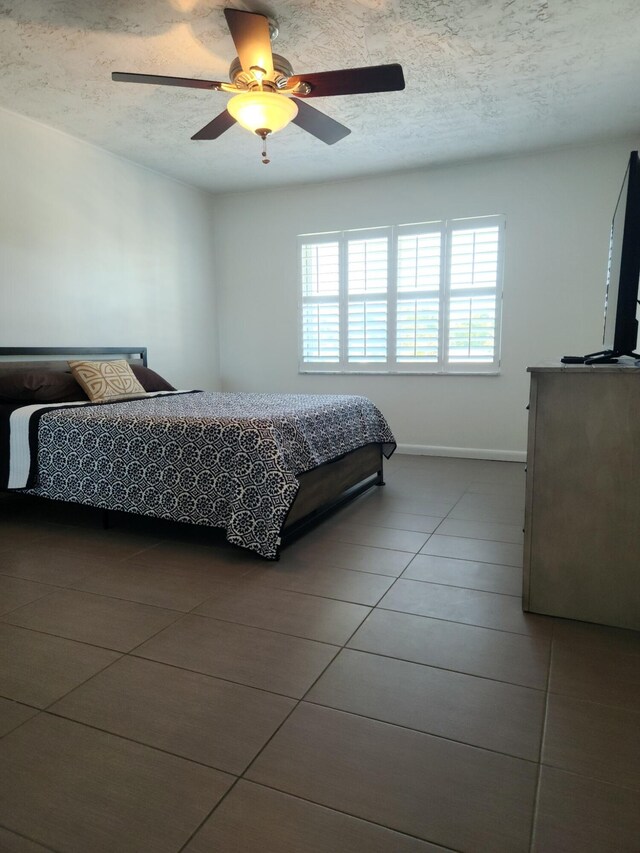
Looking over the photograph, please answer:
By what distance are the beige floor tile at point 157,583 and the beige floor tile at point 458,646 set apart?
A: 2.45ft

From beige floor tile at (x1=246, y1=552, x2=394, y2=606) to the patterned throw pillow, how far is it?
6.53ft

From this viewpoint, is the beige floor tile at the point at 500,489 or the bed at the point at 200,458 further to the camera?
the beige floor tile at the point at 500,489

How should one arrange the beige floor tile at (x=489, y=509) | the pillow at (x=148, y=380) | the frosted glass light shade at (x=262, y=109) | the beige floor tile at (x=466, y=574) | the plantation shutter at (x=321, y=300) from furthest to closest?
1. the plantation shutter at (x=321, y=300)
2. the pillow at (x=148, y=380)
3. the beige floor tile at (x=489, y=509)
4. the frosted glass light shade at (x=262, y=109)
5. the beige floor tile at (x=466, y=574)

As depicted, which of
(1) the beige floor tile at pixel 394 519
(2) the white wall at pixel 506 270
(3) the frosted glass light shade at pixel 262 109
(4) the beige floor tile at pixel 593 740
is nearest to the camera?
(4) the beige floor tile at pixel 593 740

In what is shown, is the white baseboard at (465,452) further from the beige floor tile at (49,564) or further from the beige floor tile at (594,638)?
the beige floor tile at (49,564)

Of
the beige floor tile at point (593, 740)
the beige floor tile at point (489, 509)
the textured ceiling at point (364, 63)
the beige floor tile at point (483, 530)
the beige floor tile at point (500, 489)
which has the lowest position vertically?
the beige floor tile at point (500, 489)

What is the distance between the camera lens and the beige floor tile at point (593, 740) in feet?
4.14

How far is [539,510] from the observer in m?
1.99

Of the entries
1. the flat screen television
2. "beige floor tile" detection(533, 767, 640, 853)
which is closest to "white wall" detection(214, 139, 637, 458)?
the flat screen television

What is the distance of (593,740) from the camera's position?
4.47 ft

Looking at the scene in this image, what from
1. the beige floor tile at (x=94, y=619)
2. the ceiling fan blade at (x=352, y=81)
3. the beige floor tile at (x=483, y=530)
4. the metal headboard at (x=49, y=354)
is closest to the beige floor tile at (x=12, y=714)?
the beige floor tile at (x=94, y=619)

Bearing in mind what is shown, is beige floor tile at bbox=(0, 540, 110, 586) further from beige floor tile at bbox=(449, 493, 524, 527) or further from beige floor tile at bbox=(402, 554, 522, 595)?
beige floor tile at bbox=(449, 493, 524, 527)

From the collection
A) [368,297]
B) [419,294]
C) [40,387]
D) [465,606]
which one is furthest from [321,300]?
[465,606]

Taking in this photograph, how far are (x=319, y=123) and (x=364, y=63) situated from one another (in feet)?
1.82
